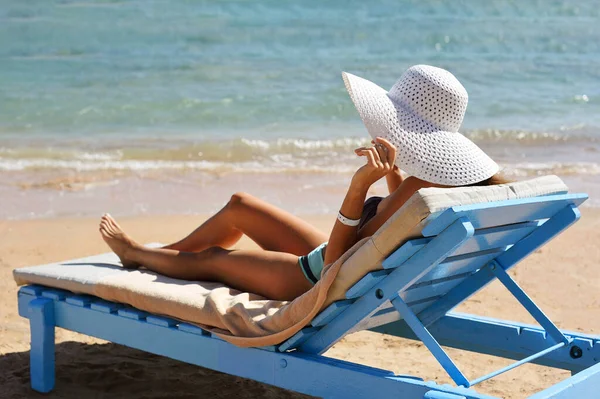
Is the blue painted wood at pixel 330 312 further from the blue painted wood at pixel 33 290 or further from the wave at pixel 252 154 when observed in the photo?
the wave at pixel 252 154

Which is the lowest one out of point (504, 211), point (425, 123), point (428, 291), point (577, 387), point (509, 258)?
point (577, 387)

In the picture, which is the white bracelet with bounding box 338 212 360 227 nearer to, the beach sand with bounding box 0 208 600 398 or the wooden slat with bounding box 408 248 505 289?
the wooden slat with bounding box 408 248 505 289

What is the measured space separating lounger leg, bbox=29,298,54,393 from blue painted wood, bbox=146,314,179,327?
56 centimetres

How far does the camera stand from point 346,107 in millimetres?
12453

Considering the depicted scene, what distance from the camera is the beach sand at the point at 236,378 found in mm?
3881

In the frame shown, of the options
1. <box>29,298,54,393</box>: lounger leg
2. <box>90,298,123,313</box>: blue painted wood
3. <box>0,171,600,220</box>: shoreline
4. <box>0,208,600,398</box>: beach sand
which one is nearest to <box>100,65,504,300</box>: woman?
<box>90,298,123,313</box>: blue painted wood

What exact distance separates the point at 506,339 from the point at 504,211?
800 millimetres

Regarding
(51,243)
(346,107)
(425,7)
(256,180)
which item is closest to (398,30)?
(425,7)

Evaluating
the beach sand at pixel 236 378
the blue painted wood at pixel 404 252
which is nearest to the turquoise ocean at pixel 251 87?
the beach sand at pixel 236 378

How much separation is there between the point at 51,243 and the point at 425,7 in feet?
52.5

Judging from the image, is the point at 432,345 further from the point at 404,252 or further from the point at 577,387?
the point at 577,387

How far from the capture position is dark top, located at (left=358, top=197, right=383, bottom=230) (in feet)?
11.1

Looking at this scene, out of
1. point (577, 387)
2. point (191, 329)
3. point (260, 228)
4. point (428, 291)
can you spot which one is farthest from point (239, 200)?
point (577, 387)

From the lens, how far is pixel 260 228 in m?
3.84
